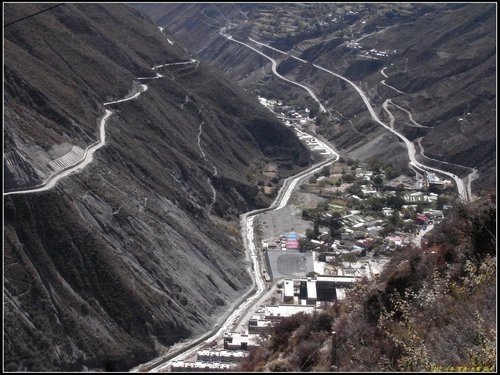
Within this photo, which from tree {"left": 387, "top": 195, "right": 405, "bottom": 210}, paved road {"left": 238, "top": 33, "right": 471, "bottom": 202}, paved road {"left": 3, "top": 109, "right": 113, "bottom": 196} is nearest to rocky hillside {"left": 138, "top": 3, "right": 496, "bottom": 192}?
paved road {"left": 238, "top": 33, "right": 471, "bottom": 202}

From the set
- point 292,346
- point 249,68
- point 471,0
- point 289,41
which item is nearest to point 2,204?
point 292,346

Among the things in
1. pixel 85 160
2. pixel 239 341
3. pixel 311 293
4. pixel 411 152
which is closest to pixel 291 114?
pixel 411 152

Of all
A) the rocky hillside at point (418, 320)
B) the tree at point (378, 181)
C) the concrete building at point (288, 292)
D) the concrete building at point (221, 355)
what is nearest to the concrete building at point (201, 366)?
the concrete building at point (221, 355)

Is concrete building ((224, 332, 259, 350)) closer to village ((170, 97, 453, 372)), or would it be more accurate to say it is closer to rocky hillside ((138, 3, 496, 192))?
village ((170, 97, 453, 372))

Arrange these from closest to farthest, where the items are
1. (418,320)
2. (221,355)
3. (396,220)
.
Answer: (418,320) < (221,355) < (396,220)

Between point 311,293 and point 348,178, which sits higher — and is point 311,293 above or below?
above

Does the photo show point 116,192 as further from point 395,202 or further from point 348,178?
point 348,178

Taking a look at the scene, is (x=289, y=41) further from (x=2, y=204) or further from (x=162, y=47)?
(x=2, y=204)
